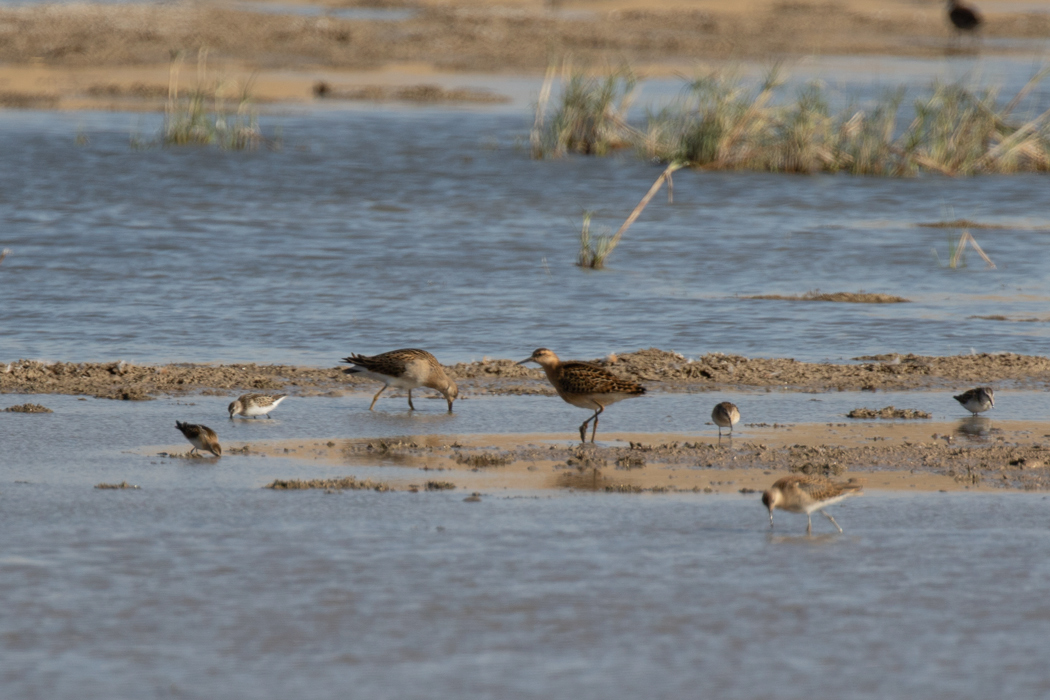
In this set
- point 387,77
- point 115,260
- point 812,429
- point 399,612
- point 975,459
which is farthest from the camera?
point 387,77

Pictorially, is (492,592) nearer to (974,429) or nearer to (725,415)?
(725,415)

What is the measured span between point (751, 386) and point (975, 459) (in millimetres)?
2702

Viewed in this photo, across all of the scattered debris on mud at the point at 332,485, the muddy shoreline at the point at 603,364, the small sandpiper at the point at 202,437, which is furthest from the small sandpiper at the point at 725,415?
the small sandpiper at the point at 202,437

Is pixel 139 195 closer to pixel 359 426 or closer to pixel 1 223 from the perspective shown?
pixel 1 223

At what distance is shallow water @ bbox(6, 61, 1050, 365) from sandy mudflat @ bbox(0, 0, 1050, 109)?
586cm

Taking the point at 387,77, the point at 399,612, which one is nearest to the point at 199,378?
the point at 399,612

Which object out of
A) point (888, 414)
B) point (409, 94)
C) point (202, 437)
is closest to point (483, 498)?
point (202, 437)

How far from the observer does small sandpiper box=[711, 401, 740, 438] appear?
9.81m

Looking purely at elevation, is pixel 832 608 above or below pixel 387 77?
below

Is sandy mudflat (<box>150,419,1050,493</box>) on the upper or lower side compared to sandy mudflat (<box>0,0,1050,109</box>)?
lower

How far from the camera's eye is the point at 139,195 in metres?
22.7

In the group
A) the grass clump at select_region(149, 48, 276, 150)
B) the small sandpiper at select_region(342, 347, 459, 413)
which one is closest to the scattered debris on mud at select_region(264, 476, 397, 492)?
the small sandpiper at select_region(342, 347, 459, 413)

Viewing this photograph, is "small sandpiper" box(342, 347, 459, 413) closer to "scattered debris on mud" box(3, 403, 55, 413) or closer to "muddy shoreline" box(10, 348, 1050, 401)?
"muddy shoreline" box(10, 348, 1050, 401)

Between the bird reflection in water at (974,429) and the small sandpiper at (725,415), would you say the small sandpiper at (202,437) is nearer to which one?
the small sandpiper at (725,415)
